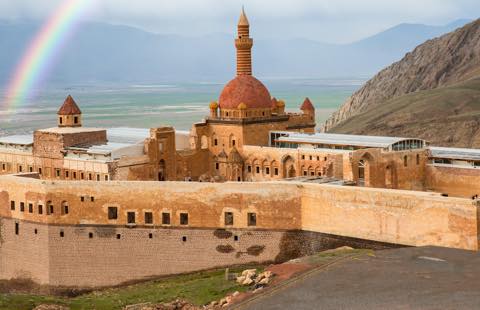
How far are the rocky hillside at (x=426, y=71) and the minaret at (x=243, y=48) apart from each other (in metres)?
76.4

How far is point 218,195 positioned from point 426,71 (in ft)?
352

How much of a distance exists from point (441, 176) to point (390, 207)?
45.5 feet

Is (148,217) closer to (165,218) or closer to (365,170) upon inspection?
(165,218)

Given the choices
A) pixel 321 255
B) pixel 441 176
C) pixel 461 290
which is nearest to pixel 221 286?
pixel 321 255

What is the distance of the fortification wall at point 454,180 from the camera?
49062mm

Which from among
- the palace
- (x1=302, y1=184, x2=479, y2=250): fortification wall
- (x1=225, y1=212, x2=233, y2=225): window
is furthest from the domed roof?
(x1=302, y1=184, x2=479, y2=250): fortification wall

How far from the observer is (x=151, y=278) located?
4366 centimetres

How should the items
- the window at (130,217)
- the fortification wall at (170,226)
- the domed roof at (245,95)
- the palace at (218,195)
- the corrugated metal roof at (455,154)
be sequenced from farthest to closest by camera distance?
the domed roof at (245,95) → the corrugated metal roof at (455,154) → the window at (130,217) → the fortification wall at (170,226) → the palace at (218,195)

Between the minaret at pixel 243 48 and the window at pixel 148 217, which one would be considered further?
the minaret at pixel 243 48

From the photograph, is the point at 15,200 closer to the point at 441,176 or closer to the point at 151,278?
the point at 151,278

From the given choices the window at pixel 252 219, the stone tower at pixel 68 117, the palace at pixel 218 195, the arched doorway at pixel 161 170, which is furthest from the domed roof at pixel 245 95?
the window at pixel 252 219

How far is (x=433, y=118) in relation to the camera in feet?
352

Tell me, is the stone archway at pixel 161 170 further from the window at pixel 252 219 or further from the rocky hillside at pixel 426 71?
the rocky hillside at pixel 426 71

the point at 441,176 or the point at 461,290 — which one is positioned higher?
the point at 441,176
